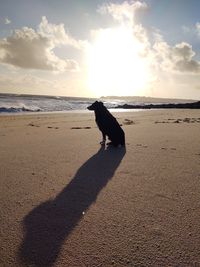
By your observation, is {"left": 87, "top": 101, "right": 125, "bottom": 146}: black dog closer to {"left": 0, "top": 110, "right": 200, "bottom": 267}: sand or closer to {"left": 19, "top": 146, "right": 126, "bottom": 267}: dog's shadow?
{"left": 0, "top": 110, "right": 200, "bottom": 267}: sand

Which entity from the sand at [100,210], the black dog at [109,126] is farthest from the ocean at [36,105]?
the sand at [100,210]

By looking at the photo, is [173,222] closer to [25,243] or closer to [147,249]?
[147,249]

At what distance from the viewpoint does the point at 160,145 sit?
6.19 m

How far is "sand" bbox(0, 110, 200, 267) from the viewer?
2.07 meters

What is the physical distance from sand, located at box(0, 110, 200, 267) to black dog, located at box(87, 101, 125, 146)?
1201mm

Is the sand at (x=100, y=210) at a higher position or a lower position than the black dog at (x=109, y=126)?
lower

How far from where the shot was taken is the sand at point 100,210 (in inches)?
81.5

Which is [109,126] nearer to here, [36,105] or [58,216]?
[58,216]

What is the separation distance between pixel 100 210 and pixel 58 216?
0.40 metres

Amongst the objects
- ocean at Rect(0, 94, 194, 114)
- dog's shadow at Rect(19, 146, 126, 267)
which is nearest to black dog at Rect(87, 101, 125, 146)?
dog's shadow at Rect(19, 146, 126, 267)

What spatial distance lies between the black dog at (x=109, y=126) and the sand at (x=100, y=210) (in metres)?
1.20

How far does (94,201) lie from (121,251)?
968 millimetres

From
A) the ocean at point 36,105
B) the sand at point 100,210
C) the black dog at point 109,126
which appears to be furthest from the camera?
the ocean at point 36,105

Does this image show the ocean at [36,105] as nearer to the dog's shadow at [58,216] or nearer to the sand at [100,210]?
the sand at [100,210]
